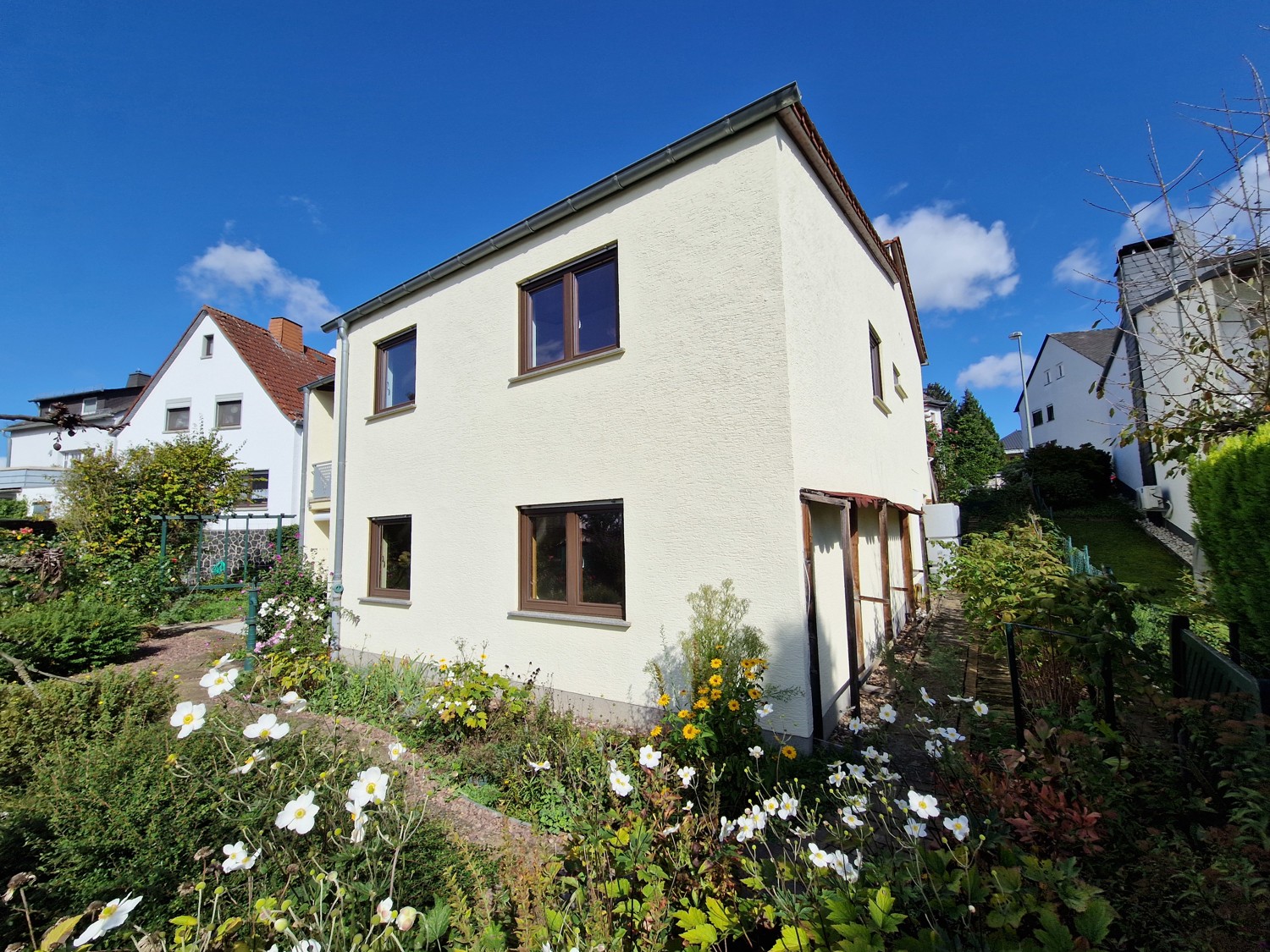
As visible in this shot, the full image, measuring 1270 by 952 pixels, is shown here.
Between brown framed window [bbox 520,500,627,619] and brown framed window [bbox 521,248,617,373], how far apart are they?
6.56ft

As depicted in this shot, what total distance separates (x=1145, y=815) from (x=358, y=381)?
36.4 ft

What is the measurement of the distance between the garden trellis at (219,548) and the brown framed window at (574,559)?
9.43m

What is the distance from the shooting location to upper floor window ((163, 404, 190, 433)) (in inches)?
797

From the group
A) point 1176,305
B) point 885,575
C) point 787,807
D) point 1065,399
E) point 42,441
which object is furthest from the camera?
point 42,441

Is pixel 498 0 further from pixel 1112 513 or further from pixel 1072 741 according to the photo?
pixel 1112 513

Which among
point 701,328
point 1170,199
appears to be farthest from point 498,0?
point 1170,199

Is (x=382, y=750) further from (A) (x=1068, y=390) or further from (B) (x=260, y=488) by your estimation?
(A) (x=1068, y=390)

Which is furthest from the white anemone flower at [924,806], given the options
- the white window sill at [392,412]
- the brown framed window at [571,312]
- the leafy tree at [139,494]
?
the leafy tree at [139,494]

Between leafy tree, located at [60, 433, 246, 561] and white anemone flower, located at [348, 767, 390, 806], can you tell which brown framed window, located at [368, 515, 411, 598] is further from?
leafy tree, located at [60, 433, 246, 561]

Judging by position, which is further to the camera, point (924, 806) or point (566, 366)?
point (566, 366)

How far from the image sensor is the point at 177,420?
20.4 meters

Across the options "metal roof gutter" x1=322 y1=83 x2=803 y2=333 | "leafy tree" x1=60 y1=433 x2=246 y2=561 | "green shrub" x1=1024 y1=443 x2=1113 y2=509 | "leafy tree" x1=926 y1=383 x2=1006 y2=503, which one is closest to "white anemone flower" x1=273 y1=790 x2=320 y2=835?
"metal roof gutter" x1=322 y1=83 x2=803 y2=333

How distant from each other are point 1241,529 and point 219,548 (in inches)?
880

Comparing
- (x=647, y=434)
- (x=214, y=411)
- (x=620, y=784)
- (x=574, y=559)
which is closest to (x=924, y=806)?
(x=620, y=784)
